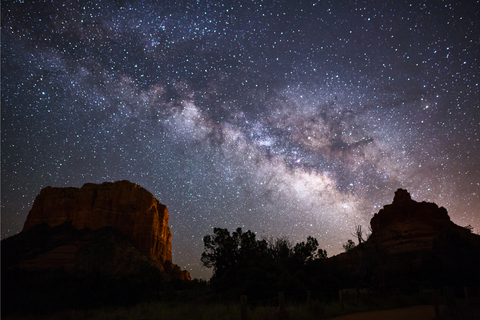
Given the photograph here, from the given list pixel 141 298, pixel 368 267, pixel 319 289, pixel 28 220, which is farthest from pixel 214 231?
pixel 28 220

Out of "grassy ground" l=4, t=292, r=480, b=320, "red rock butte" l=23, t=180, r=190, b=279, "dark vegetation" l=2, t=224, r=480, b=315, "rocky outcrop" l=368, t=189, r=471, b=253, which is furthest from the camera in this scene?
"red rock butte" l=23, t=180, r=190, b=279

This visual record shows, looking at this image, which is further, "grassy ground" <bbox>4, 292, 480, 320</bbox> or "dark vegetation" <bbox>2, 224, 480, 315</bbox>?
"dark vegetation" <bbox>2, 224, 480, 315</bbox>

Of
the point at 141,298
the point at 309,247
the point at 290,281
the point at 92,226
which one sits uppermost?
the point at 92,226

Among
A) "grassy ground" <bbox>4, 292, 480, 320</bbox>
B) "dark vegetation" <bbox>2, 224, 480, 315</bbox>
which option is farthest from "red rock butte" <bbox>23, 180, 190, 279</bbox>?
"grassy ground" <bbox>4, 292, 480, 320</bbox>

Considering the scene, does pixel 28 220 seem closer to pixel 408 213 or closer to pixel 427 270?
pixel 427 270

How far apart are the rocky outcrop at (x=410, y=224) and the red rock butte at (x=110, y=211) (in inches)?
→ 2716

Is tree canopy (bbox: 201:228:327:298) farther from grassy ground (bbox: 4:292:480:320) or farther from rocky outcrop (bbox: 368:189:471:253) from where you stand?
rocky outcrop (bbox: 368:189:471:253)

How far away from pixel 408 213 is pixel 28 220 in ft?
432

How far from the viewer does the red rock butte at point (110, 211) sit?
277 ft

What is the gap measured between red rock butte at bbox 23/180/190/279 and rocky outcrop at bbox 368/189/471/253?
6899cm

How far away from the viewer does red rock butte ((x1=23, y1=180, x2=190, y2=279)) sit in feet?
277

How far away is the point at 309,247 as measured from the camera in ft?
91.2

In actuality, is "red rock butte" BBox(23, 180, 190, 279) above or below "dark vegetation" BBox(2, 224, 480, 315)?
above

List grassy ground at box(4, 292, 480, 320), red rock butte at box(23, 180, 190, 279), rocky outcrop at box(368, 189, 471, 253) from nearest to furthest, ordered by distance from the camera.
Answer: grassy ground at box(4, 292, 480, 320), rocky outcrop at box(368, 189, 471, 253), red rock butte at box(23, 180, 190, 279)
